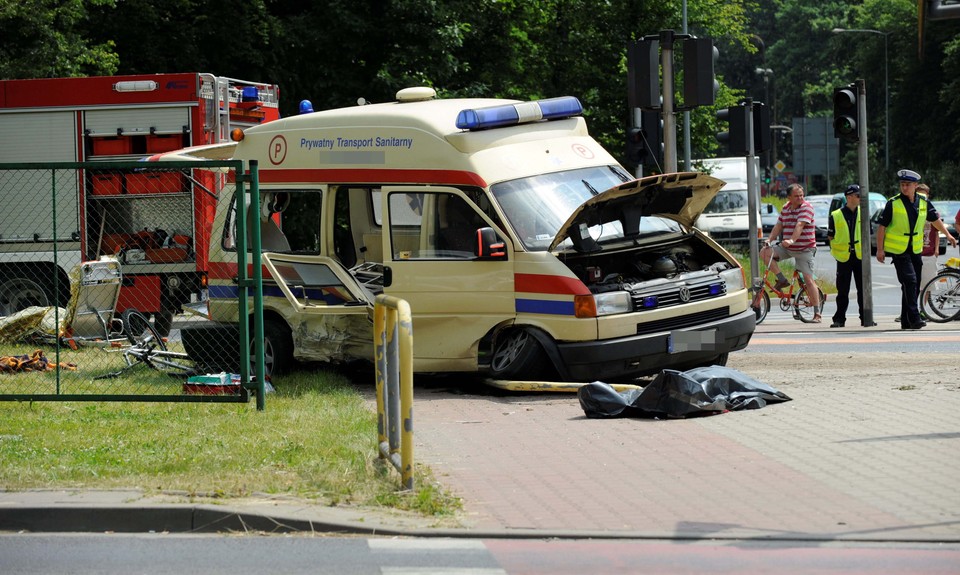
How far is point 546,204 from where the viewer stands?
1168cm

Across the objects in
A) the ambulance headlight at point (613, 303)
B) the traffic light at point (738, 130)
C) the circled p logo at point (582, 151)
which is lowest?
the ambulance headlight at point (613, 303)

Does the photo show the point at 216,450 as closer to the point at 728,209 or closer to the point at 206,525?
the point at 206,525

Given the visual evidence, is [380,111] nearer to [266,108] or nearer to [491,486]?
[491,486]

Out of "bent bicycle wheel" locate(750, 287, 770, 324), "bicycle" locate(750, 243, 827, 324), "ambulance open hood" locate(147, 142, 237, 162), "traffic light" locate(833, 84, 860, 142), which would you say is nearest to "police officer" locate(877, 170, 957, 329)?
"traffic light" locate(833, 84, 860, 142)

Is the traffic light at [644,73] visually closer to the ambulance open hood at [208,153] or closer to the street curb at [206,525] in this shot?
the ambulance open hood at [208,153]

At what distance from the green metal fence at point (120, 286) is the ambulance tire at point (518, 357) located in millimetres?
1977

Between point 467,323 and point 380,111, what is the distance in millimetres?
2002

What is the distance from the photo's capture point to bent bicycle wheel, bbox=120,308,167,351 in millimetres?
12906

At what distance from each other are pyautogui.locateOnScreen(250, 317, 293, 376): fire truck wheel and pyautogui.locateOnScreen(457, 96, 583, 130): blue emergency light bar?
253cm

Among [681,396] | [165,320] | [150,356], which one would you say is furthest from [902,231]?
[150,356]

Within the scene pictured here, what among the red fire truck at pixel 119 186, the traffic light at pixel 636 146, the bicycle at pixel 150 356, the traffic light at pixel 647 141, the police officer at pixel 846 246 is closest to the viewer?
the bicycle at pixel 150 356

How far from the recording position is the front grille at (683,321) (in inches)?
442

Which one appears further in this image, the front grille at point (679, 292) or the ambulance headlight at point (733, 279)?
the ambulance headlight at point (733, 279)

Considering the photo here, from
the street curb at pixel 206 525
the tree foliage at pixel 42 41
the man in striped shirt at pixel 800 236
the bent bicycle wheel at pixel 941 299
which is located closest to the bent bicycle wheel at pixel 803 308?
the man in striped shirt at pixel 800 236
